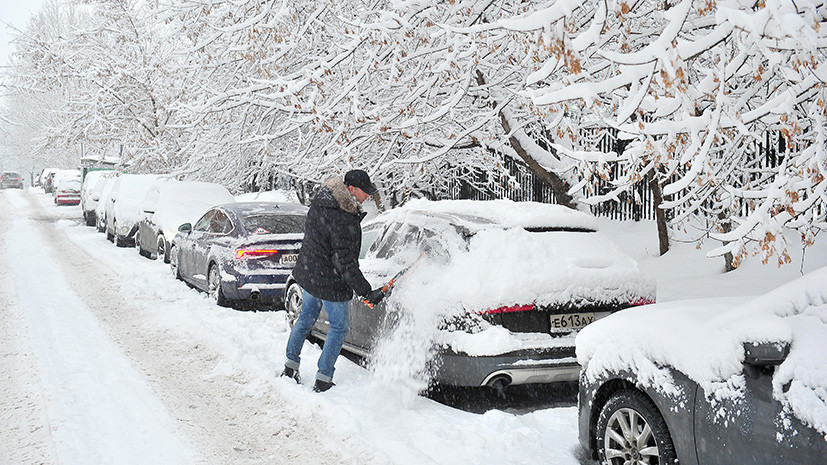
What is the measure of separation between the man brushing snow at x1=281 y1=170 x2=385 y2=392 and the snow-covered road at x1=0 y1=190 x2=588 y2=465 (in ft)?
1.69

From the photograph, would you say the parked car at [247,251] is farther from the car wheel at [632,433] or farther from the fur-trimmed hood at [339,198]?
the car wheel at [632,433]

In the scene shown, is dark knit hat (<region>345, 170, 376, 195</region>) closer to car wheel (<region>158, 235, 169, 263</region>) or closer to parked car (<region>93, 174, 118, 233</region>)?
car wheel (<region>158, 235, 169, 263</region>)

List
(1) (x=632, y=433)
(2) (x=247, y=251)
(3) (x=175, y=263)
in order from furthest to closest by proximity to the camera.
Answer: (3) (x=175, y=263) < (2) (x=247, y=251) < (1) (x=632, y=433)

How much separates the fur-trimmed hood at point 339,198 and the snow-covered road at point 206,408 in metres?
1.44

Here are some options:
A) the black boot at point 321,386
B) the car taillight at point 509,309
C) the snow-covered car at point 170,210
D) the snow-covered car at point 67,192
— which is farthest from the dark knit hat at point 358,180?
the snow-covered car at point 67,192

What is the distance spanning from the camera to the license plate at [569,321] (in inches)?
207

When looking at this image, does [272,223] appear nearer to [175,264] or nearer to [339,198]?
[175,264]

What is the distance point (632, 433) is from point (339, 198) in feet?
9.16

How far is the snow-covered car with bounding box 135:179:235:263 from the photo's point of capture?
14984 mm

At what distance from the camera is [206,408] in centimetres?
559

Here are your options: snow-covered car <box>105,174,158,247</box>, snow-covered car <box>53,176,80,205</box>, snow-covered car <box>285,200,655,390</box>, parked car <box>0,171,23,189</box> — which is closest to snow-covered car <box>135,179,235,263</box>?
snow-covered car <box>105,174,158,247</box>

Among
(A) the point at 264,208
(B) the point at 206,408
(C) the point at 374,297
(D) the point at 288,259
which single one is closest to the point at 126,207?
(A) the point at 264,208

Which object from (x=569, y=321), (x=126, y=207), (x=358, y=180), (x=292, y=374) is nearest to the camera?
(x=569, y=321)

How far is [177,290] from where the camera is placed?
11312 mm
